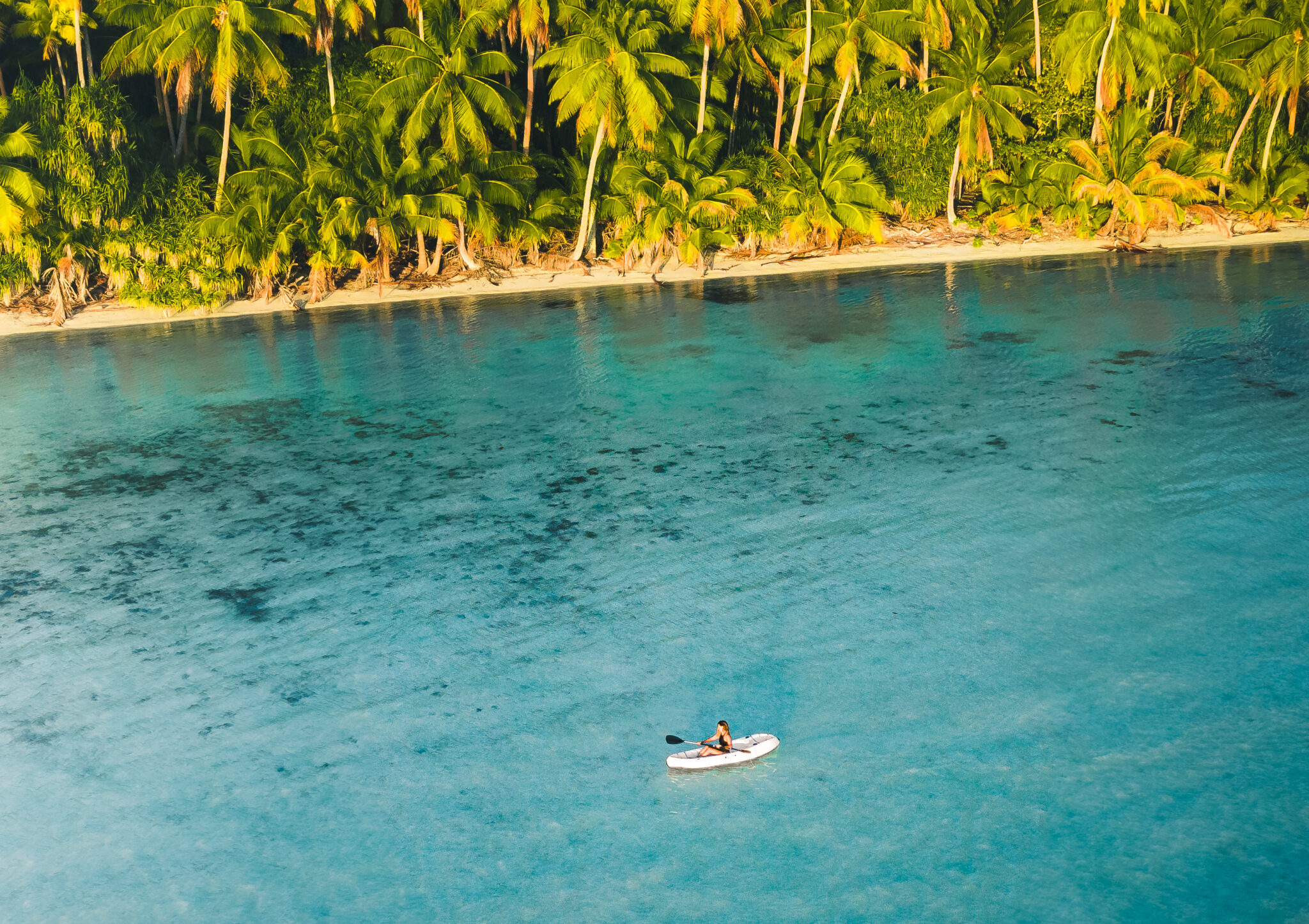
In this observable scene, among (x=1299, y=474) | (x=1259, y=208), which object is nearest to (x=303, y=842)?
(x=1299, y=474)

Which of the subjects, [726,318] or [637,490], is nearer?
[637,490]

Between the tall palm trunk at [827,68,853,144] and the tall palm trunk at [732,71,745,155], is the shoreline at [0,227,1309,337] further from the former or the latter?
the tall palm trunk at [732,71,745,155]

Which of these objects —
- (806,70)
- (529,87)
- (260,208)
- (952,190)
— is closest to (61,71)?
(260,208)

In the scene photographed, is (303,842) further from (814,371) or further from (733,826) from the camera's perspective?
(814,371)

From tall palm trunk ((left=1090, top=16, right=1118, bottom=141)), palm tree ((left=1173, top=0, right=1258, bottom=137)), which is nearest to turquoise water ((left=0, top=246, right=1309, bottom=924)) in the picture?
tall palm trunk ((left=1090, top=16, right=1118, bottom=141))

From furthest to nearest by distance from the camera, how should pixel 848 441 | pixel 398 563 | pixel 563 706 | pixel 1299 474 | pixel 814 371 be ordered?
pixel 814 371, pixel 848 441, pixel 1299 474, pixel 398 563, pixel 563 706

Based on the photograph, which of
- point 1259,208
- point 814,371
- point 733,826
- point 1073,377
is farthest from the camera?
point 1259,208
